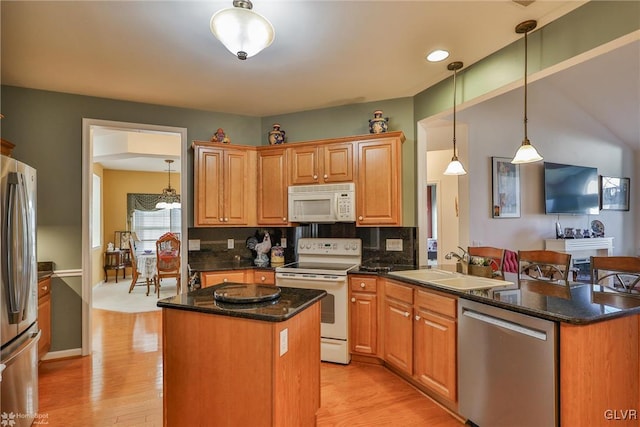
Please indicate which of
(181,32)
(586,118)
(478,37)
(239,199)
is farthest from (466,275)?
(586,118)

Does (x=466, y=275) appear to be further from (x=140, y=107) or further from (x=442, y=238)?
(x=140, y=107)

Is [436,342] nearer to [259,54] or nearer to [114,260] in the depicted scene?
[259,54]

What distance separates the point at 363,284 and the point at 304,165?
56.9 inches

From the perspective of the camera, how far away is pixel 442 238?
497 centimetres

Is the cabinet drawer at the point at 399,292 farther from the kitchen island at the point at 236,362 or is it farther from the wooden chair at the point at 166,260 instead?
the wooden chair at the point at 166,260

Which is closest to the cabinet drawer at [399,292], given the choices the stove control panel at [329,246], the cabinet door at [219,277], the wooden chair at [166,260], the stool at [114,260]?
the stove control panel at [329,246]

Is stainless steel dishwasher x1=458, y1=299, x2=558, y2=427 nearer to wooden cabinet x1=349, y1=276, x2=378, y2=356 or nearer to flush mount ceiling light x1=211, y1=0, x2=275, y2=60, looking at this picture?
wooden cabinet x1=349, y1=276, x2=378, y2=356

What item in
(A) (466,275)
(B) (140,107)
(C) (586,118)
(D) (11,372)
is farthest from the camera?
(C) (586,118)

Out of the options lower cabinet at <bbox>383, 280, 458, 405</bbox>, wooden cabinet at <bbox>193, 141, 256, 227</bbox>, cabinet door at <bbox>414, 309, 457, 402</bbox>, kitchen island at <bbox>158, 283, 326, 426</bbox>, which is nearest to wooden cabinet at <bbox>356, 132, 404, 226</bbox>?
lower cabinet at <bbox>383, 280, 458, 405</bbox>

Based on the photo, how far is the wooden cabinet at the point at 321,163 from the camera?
342 cm

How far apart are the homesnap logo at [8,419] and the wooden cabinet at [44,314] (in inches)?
48.5

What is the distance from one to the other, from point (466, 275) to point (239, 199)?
8.14 feet

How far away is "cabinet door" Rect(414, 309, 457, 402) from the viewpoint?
2.20 meters

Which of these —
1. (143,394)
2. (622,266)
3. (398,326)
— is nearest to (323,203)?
(398,326)
